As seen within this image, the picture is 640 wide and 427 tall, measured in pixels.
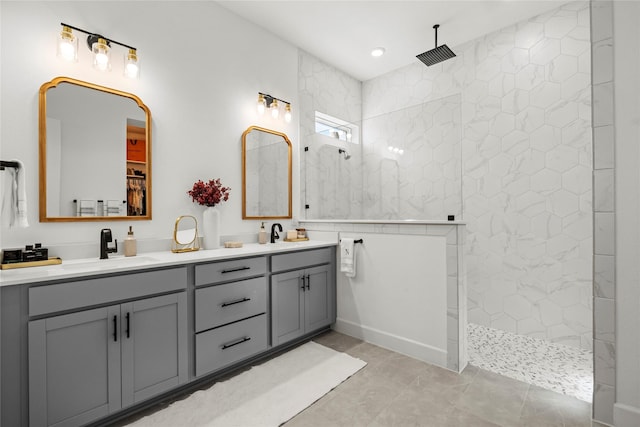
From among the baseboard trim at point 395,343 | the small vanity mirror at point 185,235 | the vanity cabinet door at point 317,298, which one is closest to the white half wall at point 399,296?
the baseboard trim at point 395,343

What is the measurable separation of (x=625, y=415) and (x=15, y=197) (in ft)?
11.0

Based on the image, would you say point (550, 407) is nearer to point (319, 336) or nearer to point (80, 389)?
point (319, 336)

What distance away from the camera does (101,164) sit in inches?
79.7

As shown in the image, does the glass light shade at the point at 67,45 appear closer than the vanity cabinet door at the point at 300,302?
Yes

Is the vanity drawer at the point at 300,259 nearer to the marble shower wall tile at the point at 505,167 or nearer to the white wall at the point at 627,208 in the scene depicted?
the marble shower wall tile at the point at 505,167

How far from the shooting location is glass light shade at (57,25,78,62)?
1.83 meters

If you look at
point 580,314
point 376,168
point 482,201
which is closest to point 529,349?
point 580,314

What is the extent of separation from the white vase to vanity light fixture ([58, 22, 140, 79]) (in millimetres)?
1087

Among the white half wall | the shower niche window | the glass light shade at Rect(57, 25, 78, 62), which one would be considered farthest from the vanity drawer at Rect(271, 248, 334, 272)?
the glass light shade at Rect(57, 25, 78, 62)

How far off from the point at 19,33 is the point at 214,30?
1.32 m

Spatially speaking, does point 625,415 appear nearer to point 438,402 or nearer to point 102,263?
point 438,402

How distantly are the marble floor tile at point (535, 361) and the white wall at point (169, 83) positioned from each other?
7.31 ft

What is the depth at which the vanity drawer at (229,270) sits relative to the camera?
1.94 m

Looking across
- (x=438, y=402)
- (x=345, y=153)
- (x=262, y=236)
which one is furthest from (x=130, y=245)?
(x=345, y=153)
